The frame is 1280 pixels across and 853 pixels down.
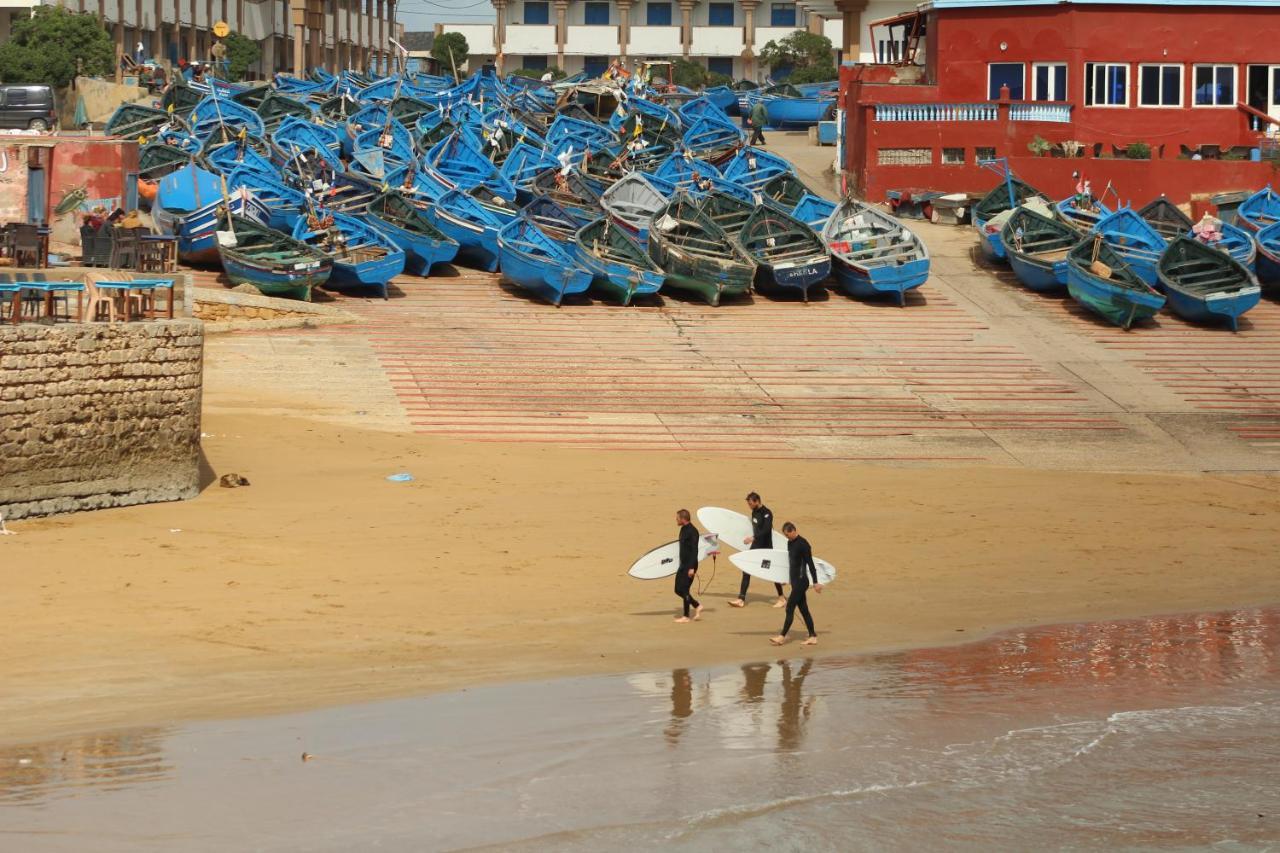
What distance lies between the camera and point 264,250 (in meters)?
33.4

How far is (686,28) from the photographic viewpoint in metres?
94.0

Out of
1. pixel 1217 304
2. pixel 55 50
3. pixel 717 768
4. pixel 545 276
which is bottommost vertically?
pixel 717 768

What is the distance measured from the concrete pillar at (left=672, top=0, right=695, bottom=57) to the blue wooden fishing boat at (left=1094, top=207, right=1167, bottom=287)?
5867cm

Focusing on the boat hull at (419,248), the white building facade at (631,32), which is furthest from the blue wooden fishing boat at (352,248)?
the white building facade at (631,32)

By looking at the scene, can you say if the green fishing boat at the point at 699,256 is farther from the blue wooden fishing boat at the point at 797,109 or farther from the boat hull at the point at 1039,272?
the blue wooden fishing boat at the point at 797,109

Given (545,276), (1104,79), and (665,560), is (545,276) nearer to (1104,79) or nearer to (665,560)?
(665,560)

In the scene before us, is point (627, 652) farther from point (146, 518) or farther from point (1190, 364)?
point (1190, 364)

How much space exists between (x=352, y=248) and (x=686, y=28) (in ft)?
204

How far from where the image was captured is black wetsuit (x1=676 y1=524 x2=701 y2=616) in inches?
661

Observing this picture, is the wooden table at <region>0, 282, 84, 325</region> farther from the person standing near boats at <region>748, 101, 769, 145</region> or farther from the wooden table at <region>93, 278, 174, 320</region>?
the person standing near boats at <region>748, 101, 769, 145</region>

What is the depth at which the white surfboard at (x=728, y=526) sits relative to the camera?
17.8m

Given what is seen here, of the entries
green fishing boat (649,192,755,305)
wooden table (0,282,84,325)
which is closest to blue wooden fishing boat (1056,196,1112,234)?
green fishing boat (649,192,755,305)

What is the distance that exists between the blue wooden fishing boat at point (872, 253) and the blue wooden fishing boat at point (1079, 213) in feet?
12.0

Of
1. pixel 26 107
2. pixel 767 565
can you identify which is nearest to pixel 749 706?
pixel 767 565
